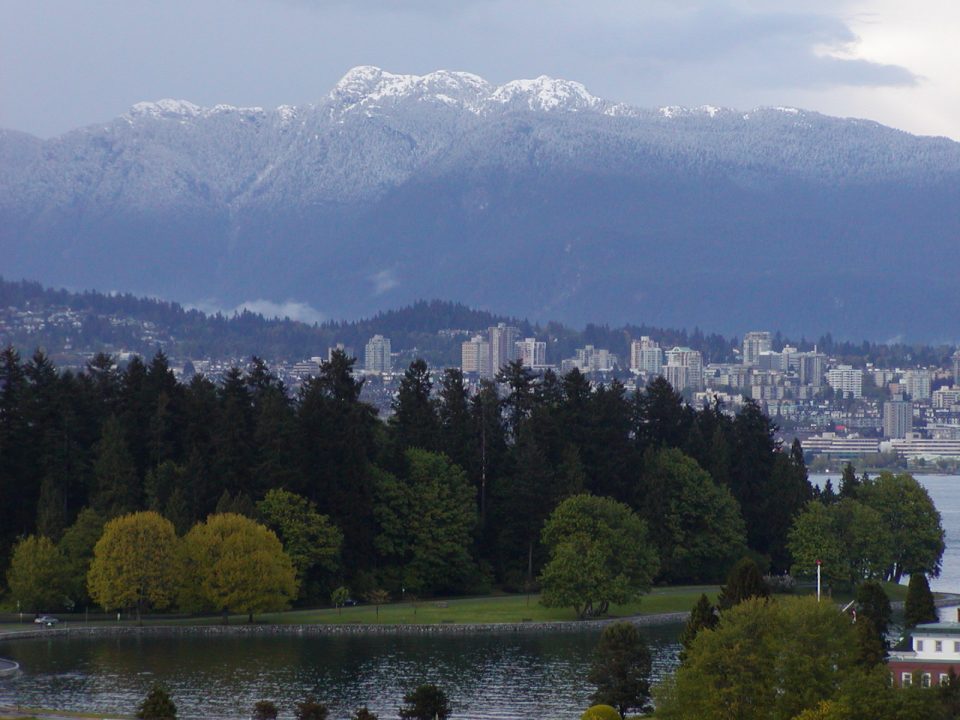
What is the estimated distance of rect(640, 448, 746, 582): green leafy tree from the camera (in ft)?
350

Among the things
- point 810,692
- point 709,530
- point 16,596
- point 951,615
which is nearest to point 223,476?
point 16,596

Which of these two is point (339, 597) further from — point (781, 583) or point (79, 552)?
point (781, 583)

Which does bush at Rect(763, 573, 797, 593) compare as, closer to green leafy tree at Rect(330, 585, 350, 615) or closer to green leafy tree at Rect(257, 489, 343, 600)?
green leafy tree at Rect(330, 585, 350, 615)

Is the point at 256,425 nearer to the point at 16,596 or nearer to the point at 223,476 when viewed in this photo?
the point at 223,476

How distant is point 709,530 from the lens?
107438 millimetres

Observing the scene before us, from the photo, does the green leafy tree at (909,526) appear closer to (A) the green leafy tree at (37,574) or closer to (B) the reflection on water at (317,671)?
(B) the reflection on water at (317,671)

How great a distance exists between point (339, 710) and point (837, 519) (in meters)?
44.1

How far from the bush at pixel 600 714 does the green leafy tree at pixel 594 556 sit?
102 ft

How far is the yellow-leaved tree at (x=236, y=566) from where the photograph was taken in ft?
294

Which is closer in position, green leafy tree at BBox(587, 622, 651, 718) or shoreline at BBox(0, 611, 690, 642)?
green leafy tree at BBox(587, 622, 651, 718)

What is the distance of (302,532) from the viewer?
95500 mm

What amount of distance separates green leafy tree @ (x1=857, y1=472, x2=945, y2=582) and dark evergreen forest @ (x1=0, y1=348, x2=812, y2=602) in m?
4.40

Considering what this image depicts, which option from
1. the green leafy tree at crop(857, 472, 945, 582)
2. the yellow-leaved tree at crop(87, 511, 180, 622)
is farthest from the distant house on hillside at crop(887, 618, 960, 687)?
the green leafy tree at crop(857, 472, 945, 582)

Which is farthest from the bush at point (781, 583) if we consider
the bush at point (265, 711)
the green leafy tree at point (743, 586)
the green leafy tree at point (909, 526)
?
the bush at point (265, 711)
